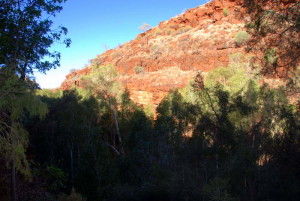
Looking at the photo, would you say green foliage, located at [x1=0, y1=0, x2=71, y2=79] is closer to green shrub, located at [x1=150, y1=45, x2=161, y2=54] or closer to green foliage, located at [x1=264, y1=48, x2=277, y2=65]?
green foliage, located at [x1=264, y1=48, x2=277, y2=65]

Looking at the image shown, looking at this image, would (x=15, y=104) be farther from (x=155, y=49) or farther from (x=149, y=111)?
(x=155, y=49)

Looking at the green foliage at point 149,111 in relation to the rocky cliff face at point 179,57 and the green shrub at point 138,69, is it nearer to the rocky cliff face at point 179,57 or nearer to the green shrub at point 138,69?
the rocky cliff face at point 179,57

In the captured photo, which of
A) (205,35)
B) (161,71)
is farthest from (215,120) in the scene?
(205,35)

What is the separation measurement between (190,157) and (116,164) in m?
6.14

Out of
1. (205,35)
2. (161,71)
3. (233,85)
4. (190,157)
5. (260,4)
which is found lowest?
(190,157)

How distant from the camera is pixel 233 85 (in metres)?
10.3

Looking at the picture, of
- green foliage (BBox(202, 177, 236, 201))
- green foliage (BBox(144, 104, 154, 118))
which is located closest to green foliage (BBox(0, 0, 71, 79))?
green foliage (BBox(202, 177, 236, 201))

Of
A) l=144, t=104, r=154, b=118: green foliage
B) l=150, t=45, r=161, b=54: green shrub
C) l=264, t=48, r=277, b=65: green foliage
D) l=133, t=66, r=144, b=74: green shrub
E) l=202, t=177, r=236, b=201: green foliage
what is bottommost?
l=202, t=177, r=236, b=201: green foliage

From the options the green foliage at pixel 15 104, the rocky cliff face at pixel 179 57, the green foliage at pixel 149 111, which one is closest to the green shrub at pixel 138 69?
the rocky cliff face at pixel 179 57

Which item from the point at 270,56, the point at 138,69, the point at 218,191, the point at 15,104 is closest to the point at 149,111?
the point at 138,69

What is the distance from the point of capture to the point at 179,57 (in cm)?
2744

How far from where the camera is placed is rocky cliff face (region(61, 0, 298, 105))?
22.4m

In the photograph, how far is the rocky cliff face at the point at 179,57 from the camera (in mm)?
22406

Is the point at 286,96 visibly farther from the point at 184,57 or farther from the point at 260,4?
the point at 184,57
